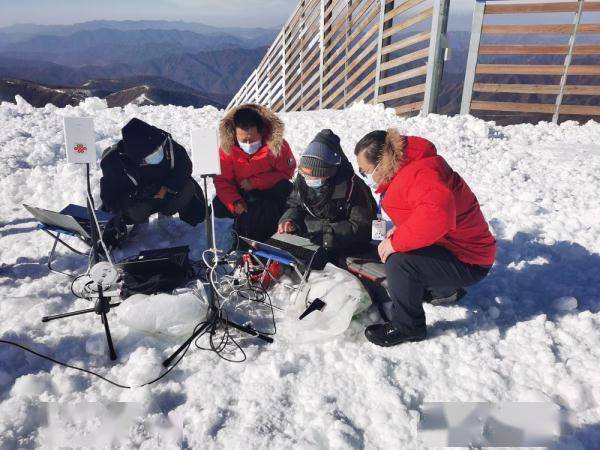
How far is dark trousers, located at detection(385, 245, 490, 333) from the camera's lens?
2.61 m

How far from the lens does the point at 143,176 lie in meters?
4.00

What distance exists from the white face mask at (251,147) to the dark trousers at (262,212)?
450 mm

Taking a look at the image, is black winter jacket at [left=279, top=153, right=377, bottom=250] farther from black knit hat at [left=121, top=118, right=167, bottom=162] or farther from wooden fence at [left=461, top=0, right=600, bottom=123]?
wooden fence at [left=461, top=0, right=600, bottom=123]

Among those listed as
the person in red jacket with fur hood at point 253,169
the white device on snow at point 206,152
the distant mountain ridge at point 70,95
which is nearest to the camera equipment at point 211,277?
the white device on snow at point 206,152

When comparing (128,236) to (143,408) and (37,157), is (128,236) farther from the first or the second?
(37,157)

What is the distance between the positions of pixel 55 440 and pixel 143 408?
43cm

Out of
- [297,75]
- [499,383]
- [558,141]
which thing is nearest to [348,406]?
[499,383]

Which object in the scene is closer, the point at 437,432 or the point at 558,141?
the point at 437,432

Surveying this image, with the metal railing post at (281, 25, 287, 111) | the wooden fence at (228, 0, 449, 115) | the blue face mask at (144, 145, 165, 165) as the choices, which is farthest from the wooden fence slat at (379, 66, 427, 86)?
the metal railing post at (281, 25, 287, 111)

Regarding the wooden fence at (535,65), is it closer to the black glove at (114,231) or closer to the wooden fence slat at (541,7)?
the wooden fence slat at (541,7)

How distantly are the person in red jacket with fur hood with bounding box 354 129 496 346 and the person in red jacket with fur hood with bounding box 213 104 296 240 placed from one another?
140 centimetres

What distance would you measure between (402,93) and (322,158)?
709 centimetres

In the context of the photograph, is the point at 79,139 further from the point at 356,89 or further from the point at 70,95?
the point at 70,95

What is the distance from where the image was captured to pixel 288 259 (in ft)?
9.62
